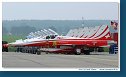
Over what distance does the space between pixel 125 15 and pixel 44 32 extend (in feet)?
4.78

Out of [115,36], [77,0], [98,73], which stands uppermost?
[77,0]

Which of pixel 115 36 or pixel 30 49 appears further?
pixel 30 49

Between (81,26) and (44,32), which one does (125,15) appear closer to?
(81,26)

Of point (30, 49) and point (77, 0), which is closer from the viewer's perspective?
point (77, 0)

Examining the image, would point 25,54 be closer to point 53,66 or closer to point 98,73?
point 53,66

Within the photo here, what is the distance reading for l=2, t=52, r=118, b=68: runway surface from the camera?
9.84 m

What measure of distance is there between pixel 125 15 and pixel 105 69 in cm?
96

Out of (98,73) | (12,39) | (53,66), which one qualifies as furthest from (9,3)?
(98,73)

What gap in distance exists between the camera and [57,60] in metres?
10.1

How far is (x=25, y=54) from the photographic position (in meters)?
10.4

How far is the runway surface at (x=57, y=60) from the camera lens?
984 centimetres

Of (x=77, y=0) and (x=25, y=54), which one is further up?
(x=77, y=0)

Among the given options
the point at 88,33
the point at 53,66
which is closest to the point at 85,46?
the point at 88,33

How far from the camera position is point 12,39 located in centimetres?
1016
